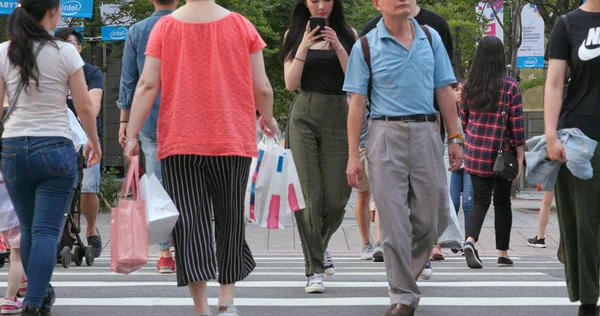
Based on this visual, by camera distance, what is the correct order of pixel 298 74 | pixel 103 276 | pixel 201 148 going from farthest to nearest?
pixel 103 276
pixel 298 74
pixel 201 148

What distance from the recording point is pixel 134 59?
825 cm

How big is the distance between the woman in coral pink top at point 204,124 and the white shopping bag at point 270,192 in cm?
95

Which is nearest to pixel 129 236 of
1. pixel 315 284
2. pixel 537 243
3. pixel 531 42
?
pixel 315 284

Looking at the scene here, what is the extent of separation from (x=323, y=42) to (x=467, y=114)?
282 cm

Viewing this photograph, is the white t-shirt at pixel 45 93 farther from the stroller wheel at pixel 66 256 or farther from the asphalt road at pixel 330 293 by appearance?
the stroller wheel at pixel 66 256

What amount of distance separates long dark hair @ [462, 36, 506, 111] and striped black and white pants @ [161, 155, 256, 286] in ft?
14.0

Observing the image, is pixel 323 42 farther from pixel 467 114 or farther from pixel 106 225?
pixel 106 225

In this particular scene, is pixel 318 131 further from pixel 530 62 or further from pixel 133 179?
pixel 530 62

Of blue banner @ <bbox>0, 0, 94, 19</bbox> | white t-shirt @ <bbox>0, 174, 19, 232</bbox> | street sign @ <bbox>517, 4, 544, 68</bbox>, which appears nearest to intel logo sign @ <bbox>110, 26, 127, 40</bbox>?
blue banner @ <bbox>0, 0, 94, 19</bbox>

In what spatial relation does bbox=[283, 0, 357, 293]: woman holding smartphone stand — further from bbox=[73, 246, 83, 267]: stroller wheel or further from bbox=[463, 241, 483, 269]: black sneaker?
bbox=[73, 246, 83, 267]: stroller wheel

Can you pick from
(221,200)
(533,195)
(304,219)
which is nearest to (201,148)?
(221,200)

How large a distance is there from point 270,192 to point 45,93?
155 centimetres

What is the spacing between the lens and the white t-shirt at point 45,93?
19.5 feet

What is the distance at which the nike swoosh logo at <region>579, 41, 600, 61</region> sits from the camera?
5.72 meters
